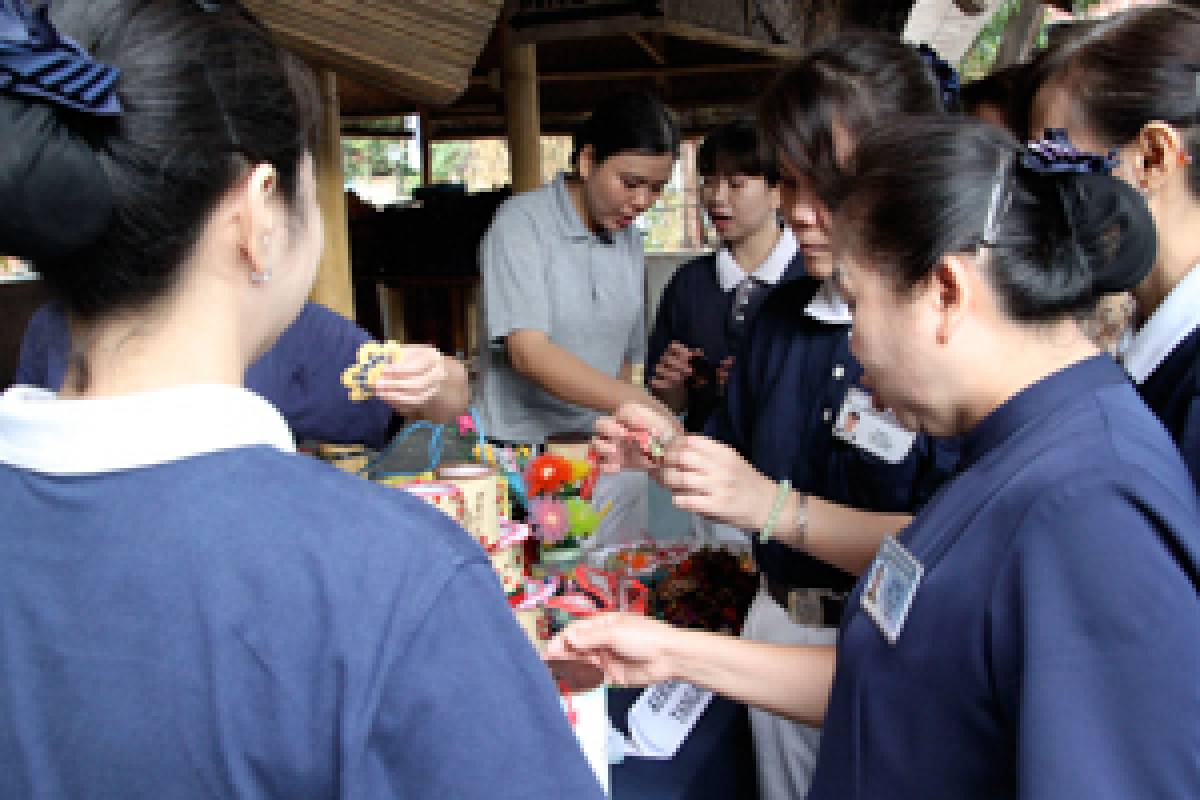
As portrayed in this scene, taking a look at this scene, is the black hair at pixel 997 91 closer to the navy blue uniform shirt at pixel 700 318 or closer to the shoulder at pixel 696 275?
the navy blue uniform shirt at pixel 700 318

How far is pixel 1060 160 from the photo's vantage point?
38.0 inches

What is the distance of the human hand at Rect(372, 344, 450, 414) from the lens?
1.59 meters

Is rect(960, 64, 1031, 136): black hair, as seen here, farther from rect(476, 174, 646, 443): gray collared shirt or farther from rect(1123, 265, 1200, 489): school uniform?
rect(476, 174, 646, 443): gray collared shirt

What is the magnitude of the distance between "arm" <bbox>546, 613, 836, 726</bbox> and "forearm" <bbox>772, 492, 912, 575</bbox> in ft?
0.76

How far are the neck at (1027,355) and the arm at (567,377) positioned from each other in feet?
5.35

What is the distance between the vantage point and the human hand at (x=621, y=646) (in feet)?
4.44

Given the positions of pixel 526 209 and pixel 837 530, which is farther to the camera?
pixel 526 209

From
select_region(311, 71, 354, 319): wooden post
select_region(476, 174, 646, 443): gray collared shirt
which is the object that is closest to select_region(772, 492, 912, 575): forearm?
select_region(476, 174, 646, 443): gray collared shirt

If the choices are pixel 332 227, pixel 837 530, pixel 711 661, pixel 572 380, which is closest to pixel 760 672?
pixel 711 661

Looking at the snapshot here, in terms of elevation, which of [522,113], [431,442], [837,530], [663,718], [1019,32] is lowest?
[663,718]

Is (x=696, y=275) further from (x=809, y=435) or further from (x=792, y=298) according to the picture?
(x=809, y=435)

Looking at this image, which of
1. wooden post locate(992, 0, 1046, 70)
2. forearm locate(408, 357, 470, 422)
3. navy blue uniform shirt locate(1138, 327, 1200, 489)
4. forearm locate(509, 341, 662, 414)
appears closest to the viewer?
navy blue uniform shirt locate(1138, 327, 1200, 489)

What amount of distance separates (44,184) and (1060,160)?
3.15ft

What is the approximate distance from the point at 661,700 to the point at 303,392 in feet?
3.11
